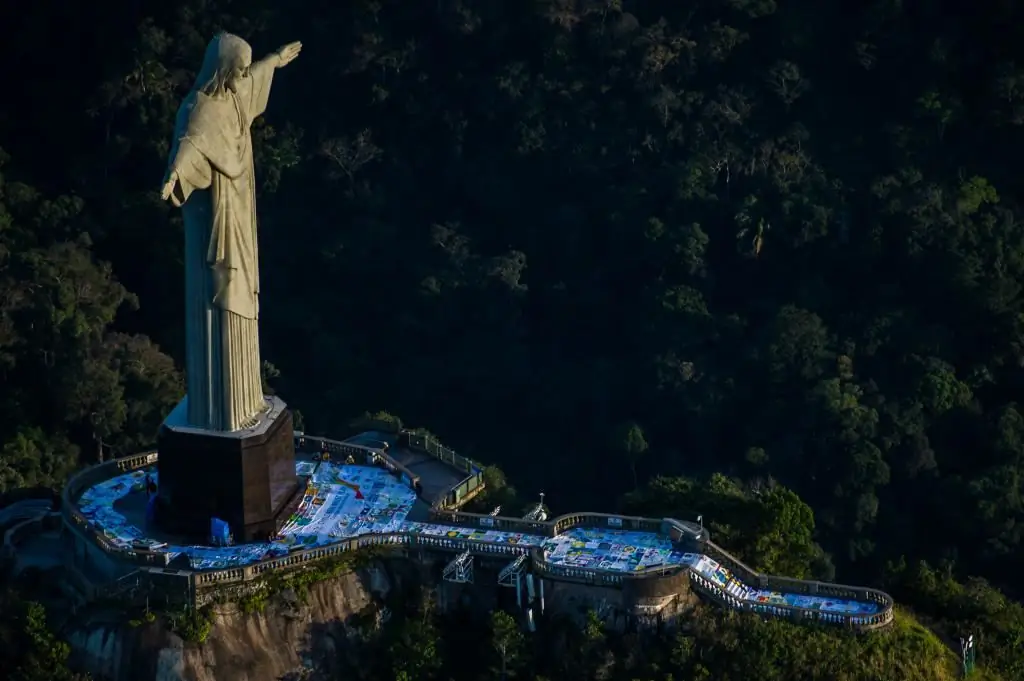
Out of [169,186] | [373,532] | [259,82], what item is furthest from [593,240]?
[169,186]

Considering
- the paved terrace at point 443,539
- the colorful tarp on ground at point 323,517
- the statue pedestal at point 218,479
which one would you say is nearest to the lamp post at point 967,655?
the paved terrace at point 443,539

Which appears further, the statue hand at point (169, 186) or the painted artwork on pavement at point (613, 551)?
the painted artwork on pavement at point (613, 551)

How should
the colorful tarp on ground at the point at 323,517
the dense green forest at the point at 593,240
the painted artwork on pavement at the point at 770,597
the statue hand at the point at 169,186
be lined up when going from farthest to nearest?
the dense green forest at the point at 593,240, the colorful tarp on ground at the point at 323,517, the painted artwork on pavement at the point at 770,597, the statue hand at the point at 169,186

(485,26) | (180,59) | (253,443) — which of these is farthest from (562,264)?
(253,443)

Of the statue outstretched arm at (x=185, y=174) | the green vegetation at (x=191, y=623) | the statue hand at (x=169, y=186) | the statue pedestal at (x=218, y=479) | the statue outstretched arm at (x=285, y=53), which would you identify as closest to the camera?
the statue hand at (x=169, y=186)

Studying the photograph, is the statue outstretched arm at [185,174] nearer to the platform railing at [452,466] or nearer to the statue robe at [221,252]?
the statue robe at [221,252]

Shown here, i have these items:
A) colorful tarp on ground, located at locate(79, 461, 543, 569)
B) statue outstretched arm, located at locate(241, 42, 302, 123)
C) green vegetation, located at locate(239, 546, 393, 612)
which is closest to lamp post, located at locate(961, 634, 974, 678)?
colorful tarp on ground, located at locate(79, 461, 543, 569)
